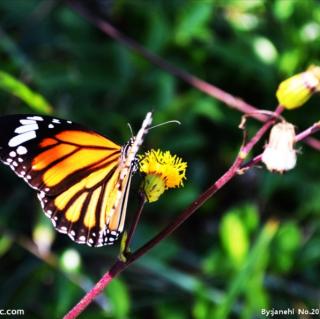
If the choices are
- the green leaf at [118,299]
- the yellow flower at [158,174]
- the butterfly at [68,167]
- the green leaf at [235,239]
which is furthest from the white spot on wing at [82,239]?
the green leaf at [235,239]

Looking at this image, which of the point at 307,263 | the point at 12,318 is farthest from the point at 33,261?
the point at 307,263

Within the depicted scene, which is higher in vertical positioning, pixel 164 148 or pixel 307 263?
pixel 164 148

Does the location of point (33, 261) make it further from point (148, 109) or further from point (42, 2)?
point (42, 2)

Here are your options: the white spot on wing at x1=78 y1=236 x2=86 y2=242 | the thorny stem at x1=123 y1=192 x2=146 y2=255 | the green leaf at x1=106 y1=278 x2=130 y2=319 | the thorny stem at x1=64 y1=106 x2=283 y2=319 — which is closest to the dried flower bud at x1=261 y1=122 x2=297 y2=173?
the thorny stem at x1=64 y1=106 x2=283 y2=319

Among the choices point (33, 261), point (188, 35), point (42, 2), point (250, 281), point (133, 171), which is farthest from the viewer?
point (42, 2)

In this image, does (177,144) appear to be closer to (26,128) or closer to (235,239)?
(235,239)

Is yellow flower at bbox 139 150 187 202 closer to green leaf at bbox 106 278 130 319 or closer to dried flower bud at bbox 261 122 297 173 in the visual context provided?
dried flower bud at bbox 261 122 297 173

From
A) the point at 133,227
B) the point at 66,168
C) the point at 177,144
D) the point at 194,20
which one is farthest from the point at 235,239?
the point at 133,227
